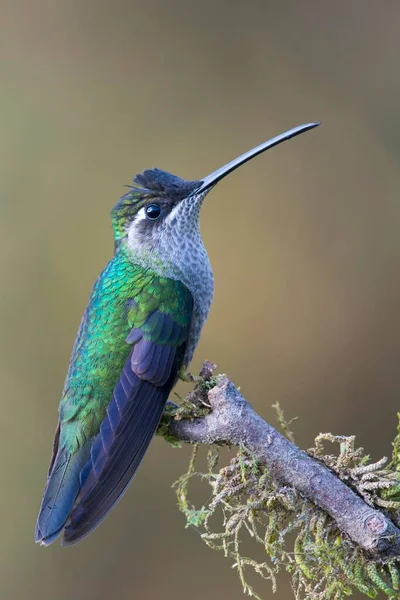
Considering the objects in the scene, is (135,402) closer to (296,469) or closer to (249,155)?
(296,469)

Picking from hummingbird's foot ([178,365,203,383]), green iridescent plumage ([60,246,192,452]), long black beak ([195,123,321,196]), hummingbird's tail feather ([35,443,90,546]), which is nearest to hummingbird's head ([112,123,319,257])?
long black beak ([195,123,321,196])

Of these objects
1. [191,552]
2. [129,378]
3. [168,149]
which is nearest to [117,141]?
[168,149]

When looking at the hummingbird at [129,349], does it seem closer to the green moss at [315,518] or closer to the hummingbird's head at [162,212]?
the hummingbird's head at [162,212]

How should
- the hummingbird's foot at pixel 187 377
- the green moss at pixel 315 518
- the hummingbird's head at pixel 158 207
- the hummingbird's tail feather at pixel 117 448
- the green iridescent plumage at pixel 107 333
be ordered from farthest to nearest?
the hummingbird's head at pixel 158 207
the green iridescent plumage at pixel 107 333
the hummingbird's tail feather at pixel 117 448
the hummingbird's foot at pixel 187 377
the green moss at pixel 315 518

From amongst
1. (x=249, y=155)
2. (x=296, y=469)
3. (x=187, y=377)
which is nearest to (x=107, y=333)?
(x=187, y=377)

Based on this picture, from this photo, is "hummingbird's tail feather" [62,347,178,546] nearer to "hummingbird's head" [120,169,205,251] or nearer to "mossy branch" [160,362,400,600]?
"mossy branch" [160,362,400,600]

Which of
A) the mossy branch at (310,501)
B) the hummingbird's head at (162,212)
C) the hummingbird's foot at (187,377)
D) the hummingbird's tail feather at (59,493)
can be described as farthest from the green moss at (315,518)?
the hummingbird's head at (162,212)

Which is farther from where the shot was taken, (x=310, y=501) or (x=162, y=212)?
(x=162, y=212)
